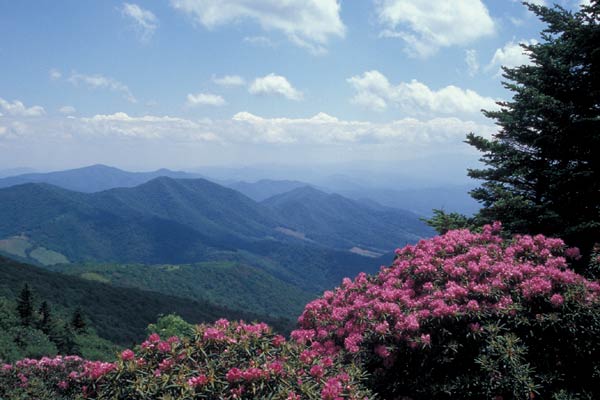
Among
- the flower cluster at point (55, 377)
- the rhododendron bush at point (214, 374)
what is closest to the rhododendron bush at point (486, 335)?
the rhododendron bush at point (214, 374)

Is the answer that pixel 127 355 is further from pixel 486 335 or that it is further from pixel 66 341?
pixel 66 341

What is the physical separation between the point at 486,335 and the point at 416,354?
96 centimetres

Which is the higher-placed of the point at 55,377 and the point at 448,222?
the point at 448,222

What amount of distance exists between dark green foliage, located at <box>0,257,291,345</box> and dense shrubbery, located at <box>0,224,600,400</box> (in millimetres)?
64506

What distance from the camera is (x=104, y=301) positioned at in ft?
272

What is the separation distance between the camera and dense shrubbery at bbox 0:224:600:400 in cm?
471

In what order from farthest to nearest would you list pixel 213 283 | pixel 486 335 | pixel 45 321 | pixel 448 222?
pixel 213 283, pixel 45 321, pixel 448 222, pixel 486 335

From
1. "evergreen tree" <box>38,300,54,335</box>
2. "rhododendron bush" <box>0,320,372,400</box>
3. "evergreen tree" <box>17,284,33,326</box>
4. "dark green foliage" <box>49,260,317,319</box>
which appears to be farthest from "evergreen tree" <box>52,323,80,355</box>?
"dark green foliage" <box>49,260,317,319</box>

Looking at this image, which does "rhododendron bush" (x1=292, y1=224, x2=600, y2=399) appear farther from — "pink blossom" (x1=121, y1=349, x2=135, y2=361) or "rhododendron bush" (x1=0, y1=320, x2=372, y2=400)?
"pink blossom" (x1=121, y1=349, x2=135, y2=361)

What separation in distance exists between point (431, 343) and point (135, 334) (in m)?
75.9

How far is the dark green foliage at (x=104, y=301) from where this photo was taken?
68.3 meters

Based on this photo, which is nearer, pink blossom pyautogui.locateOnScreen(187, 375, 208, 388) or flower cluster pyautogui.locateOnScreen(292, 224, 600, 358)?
pink blossom pyautogui.locateOnScreen(187, 375, 208, 388)

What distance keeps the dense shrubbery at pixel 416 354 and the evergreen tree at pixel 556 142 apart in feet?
16.3

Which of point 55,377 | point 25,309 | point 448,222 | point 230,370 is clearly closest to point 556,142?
point 448,222
